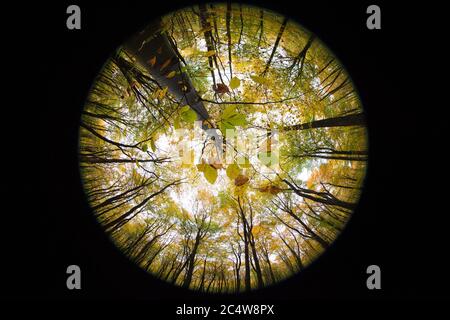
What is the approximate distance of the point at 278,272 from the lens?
1.71m

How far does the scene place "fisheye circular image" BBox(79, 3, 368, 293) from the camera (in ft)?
4.53

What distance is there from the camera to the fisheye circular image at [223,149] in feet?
4.53

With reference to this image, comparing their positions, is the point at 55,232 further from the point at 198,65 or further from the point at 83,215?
the point at 198,65

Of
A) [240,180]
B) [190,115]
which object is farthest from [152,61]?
[240,180]

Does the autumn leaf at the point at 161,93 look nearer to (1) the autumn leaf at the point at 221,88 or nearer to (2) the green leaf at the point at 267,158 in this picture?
(1) the autumn leaf at the point at 221,88

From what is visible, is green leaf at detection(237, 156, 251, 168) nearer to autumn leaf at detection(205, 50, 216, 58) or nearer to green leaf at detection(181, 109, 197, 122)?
green leaf at detection(181, 109, 197, 122)

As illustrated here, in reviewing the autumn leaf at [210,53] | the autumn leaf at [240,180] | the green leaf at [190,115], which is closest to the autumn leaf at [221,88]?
the autumn leaf at [210,53]

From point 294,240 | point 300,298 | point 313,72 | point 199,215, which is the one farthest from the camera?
point 199,215

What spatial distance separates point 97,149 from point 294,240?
185cm

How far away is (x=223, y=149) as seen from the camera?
151cm

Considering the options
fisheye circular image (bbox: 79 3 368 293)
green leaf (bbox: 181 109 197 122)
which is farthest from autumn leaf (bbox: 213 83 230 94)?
green leaf (bbox: 181 109 197 122)

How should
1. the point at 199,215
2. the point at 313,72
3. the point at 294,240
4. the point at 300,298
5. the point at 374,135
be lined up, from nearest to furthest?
the point at 374,135, the point at 313,72, the point at 300,298, the point at 294,240, the point at 199,215

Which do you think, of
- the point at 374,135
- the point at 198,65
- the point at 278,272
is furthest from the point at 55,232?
the point at 374,135

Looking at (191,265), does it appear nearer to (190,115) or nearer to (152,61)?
(190,115)
